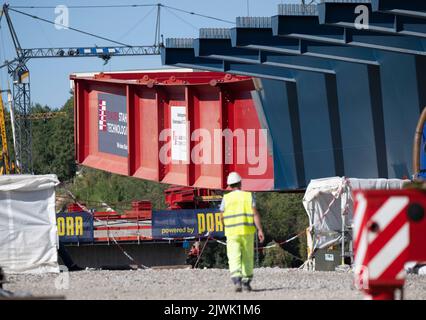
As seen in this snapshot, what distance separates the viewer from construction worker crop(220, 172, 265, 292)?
48.6 ft

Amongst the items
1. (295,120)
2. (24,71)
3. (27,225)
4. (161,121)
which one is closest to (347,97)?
(295,120)

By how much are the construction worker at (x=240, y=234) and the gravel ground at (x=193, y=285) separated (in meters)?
0.29

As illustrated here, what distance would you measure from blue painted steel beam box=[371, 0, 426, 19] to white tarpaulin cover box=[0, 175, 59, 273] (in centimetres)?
712

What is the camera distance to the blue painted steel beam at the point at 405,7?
2078 centimetres

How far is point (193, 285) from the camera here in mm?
16578

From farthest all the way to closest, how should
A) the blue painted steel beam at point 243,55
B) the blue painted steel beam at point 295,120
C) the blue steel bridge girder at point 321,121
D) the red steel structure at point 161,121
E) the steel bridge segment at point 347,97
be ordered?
1. the red steel structure at point 161,121
2. the blue painted steel beam at point 295,120
3. the blue painted steel beam at point 243,55
4. the blue steel bridge girder at point 321,121
5. the steel bridge segment at point 347,97

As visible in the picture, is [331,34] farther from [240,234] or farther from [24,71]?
[24,71]

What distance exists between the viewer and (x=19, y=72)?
9338cm

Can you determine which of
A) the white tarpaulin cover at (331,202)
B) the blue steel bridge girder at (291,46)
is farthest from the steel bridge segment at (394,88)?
the white tarpaulin cover at (331,202)

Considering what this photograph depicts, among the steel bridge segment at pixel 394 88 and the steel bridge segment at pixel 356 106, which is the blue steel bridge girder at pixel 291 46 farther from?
the steel bridge segment at pixel 394 88

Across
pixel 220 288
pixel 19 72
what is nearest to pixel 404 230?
pixel 220 288

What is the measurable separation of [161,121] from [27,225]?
370 inches

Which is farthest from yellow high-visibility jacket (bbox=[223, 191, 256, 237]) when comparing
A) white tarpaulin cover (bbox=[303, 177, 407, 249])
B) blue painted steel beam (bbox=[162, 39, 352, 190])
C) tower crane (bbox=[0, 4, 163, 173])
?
tower crane (bbox=[0, 4, 163, 173])

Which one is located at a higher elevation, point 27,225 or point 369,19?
point 369,19
